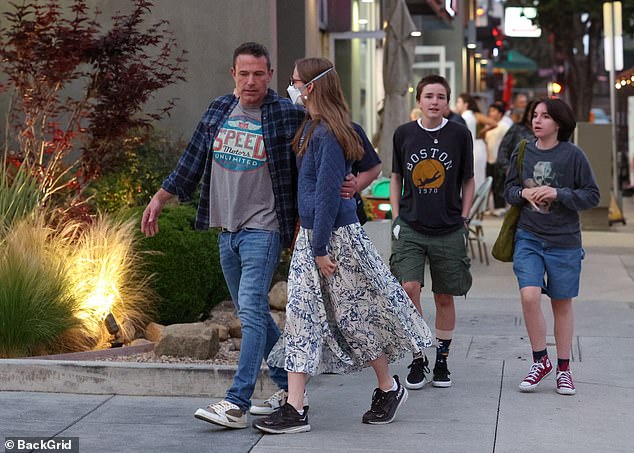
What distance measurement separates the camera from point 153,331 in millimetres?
8656

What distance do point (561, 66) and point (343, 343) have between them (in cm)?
4880

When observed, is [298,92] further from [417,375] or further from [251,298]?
[417,375]

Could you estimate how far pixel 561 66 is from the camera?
176 feet

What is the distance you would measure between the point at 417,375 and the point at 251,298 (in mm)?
1514

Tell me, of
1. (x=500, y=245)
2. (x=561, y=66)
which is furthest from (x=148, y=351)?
(x=561, y=66)

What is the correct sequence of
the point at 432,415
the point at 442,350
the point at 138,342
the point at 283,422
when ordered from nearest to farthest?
the point at 283,422
the point at 432,415
the point at 442,350
the point at 138,342

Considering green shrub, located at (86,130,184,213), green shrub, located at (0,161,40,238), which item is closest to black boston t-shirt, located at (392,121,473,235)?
green shrub, located at (0,161,40,238)

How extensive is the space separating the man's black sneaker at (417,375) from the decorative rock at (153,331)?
2.00m

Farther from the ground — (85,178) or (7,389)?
(85,178)

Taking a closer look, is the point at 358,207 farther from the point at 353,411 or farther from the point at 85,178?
the point at 85,178

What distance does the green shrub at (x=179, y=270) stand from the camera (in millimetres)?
9016

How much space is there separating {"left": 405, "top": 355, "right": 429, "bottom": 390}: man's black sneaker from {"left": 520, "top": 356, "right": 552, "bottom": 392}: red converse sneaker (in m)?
0.59

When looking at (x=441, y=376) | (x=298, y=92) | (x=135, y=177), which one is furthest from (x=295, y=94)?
(x=135, y=177)

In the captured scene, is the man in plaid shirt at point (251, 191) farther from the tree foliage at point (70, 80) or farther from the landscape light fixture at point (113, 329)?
the tree foliage at point (70, 80)
